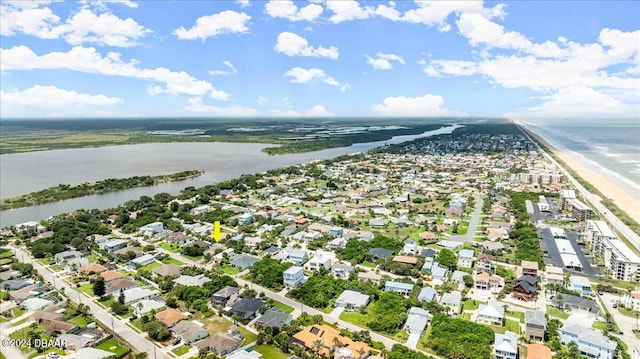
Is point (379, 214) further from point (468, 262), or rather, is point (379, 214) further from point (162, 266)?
point (162, 266)

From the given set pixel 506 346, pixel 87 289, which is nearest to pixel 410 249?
pixel 506 346

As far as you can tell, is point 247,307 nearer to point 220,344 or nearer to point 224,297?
point 224,297

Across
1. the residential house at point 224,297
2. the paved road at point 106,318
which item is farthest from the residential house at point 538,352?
the paved road at point 106,318

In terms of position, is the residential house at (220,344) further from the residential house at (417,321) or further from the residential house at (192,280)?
the residential house at (417,321)

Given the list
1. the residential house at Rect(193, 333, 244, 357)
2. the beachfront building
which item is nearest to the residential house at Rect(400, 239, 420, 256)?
the beachfront building


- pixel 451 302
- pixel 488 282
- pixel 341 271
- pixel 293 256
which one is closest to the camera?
pixel 451 302

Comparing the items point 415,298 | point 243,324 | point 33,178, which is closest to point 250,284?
point 243,324
